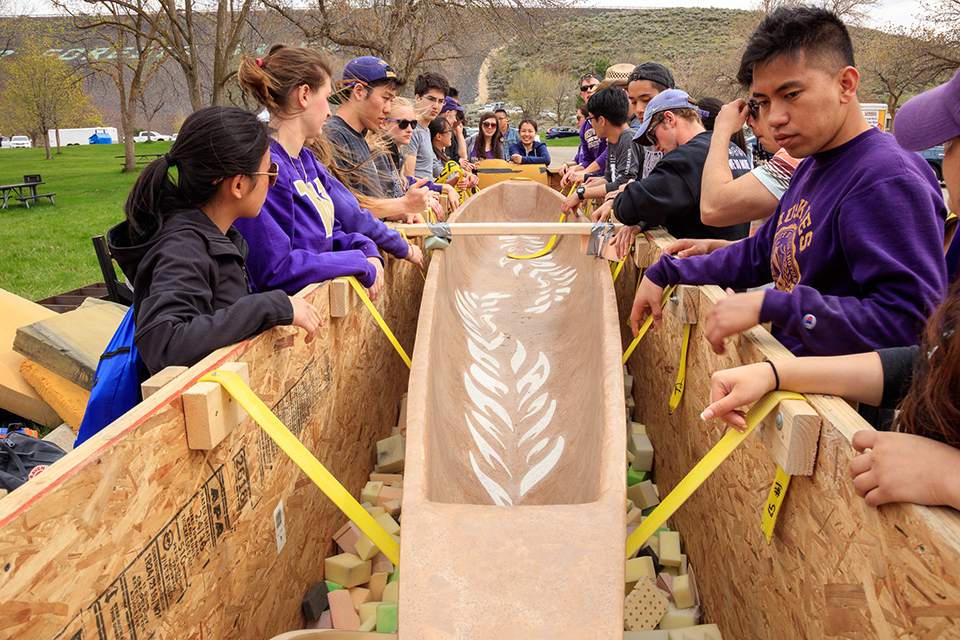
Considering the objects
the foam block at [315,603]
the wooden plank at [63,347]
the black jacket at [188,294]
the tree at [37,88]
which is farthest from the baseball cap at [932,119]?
the tree at [37,88]

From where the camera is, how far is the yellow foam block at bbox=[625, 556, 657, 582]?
7.98ft

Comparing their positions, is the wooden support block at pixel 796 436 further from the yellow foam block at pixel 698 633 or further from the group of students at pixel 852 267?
the yellow foam block at pixel 698 633

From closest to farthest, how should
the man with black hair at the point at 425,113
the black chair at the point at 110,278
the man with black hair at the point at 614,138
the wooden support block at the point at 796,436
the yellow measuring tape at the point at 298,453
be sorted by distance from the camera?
the wooden support block at the point at 796,436 → the yellow measuring tape at the point at 298,453 → the black chair at the point at 110,278 → the man with black hair at the point at 614,138 → the man with black hair at the point at 425,113

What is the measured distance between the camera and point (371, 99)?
4.25 m

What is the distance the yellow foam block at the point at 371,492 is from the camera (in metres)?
2.97

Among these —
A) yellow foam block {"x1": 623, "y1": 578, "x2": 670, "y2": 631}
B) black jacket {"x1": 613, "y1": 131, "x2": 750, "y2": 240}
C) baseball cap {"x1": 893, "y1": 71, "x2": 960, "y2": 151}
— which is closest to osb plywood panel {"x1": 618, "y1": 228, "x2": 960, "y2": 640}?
Answer: yellow foam block {"x1": 623, "y1": 578, "x2": 670, "y2": 631}

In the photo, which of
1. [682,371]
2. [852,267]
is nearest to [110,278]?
[682,371]

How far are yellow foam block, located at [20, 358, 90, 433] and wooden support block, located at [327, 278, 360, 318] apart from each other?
2.17 m

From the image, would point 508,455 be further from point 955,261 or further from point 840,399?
point 955,261

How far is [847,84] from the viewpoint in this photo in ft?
6.24

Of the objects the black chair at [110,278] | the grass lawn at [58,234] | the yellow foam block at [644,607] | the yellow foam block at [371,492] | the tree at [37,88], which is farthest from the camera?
the tree at [37,88]

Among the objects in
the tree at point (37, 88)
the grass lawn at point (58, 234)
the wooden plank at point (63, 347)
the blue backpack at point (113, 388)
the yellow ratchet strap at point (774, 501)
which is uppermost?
the tree at point (37, 88)

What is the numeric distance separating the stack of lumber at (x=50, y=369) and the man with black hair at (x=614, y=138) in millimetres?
3816

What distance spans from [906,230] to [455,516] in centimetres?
146
